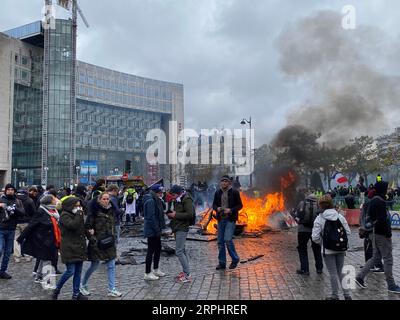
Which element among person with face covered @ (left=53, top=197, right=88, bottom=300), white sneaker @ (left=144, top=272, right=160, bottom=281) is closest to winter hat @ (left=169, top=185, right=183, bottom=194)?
white sneaker @ (left=144, top=272, right=160, bottom=281)

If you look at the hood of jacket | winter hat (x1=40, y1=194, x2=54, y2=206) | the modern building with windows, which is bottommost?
the hood of jacket

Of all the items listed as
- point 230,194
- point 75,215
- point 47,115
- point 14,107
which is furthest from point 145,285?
point 14,107

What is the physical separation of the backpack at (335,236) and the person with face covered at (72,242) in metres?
3.63

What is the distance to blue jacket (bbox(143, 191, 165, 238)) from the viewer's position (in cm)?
733

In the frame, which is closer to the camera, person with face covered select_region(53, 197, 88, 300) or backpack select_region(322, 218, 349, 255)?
backpack select_region(322, 218, 349, 255)

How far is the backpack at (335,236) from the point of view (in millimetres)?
5762

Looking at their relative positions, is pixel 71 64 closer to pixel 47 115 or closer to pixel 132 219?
pixel 47 115

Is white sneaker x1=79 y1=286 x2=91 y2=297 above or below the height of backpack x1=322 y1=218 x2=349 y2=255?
below

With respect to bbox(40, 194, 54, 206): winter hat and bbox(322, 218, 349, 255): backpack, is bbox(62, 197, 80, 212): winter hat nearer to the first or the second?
bbox(40, 194, 54, 206): winter hat

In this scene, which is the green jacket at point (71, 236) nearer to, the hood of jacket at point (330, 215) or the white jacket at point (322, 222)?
the white jacket at point (322, 222)

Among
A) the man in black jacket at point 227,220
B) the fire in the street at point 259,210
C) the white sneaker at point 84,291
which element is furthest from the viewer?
the fire in the street at point 259,210

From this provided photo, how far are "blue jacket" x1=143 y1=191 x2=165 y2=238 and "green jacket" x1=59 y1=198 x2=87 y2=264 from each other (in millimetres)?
1484

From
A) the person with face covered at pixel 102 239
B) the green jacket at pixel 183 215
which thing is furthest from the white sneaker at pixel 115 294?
the green jacket at pixel 183 215
